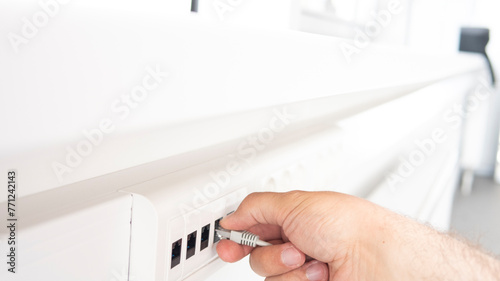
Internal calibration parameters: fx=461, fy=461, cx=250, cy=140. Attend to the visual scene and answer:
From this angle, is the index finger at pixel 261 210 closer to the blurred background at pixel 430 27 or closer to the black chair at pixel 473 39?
the blurred background at pixel 430 27

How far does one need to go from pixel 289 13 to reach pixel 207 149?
45 centimetres

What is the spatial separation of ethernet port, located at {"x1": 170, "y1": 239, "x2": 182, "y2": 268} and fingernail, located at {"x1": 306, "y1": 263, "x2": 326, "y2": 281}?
183 millimetres

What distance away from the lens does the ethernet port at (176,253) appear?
327 mm

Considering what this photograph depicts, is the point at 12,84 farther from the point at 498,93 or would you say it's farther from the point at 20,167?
the point at 498,93

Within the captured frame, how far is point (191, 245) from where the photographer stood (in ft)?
1.16

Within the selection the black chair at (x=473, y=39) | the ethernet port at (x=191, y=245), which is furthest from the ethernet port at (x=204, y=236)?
the black chair at (x=473, y=39)

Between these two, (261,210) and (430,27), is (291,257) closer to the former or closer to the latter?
(261,210)

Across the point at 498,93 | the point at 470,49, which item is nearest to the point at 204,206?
the point at 470,49

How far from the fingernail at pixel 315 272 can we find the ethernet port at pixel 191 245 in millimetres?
164

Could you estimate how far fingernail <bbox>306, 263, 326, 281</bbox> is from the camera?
47 centimetres

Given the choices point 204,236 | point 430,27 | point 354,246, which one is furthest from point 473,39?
point 204,236

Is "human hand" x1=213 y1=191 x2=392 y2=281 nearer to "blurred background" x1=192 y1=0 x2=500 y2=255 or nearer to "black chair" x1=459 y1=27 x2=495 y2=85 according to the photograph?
"blurred background" x1=192 y1=0 x2=500 y2=255

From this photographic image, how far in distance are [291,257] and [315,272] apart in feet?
0.20

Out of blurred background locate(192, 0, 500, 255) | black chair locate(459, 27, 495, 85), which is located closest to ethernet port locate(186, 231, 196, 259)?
blurred background locate(192, 0, 500, 255)
